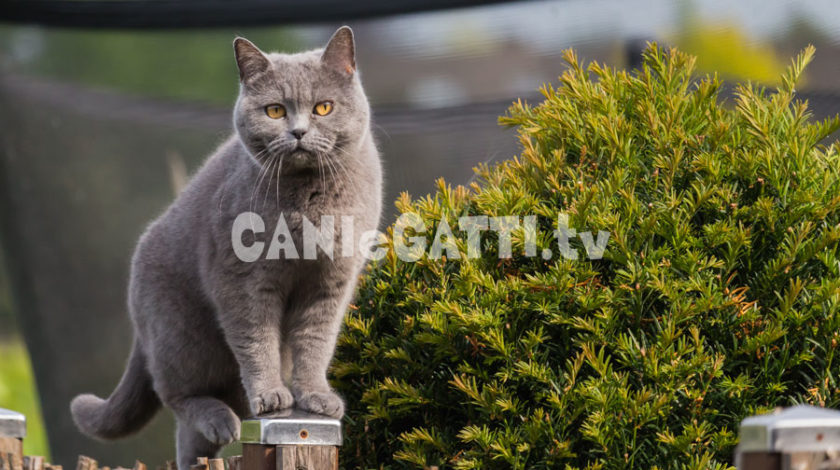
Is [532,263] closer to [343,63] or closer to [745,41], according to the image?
[343,63]

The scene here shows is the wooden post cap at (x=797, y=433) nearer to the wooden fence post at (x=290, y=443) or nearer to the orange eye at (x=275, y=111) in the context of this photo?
the wooden fence post at (x=290, y=443)

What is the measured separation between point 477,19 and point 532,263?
2408 millimetres

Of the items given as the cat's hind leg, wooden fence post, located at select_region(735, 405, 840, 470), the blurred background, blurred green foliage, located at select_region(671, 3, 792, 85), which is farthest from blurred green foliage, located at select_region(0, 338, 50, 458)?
wooden fence post, located at select_region(735, 405, 840, 470)

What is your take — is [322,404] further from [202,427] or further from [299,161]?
[299,161]

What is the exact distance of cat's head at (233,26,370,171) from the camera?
80.0 inches

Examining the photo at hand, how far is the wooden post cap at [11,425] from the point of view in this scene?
6.72 feet

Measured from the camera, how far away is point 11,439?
6.77 ft

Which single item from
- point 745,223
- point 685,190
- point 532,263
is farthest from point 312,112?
point 745,223

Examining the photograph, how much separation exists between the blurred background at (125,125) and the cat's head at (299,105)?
6.22ft

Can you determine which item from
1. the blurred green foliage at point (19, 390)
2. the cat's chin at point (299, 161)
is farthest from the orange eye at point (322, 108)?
the blurred green foliage at point (19, 390)

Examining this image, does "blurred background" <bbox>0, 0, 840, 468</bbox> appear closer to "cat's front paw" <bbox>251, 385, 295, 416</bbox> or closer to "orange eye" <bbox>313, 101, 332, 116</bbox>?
"orange eye" <bbox>313, 101, 332, 116</bbox>

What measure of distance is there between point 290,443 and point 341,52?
3.18ft

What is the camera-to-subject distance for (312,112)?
205cm

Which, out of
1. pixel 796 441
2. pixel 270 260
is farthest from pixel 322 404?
pixel 796 441
